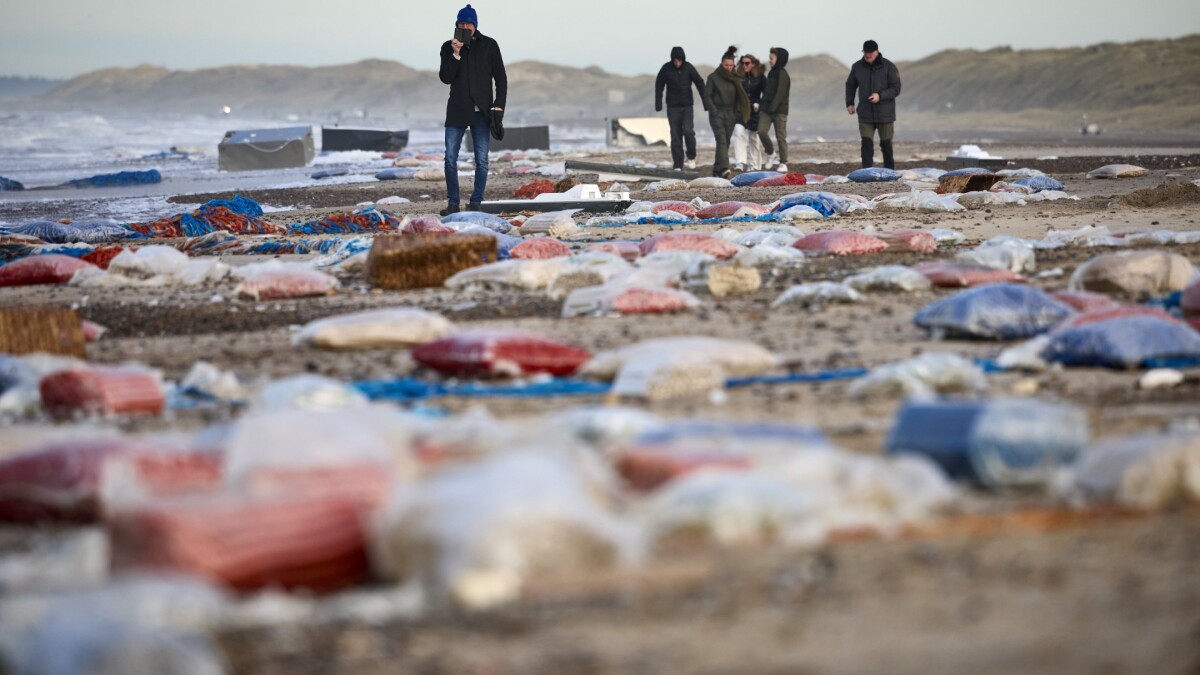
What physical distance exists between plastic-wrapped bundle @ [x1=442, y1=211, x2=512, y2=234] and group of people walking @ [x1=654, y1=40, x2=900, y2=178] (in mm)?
7577

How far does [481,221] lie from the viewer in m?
10.5

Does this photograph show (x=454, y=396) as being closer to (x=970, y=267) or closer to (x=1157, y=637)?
(x=1157, y=637)

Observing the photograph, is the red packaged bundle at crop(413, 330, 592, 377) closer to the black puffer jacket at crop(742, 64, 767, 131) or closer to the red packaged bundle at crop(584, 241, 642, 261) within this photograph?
the red packaged bundle at crop(584, 241, 642, 261)

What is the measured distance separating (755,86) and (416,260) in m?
13.3

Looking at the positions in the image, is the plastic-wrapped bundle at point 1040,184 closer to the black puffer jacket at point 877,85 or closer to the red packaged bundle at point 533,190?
the black puffer jacket at point 877,85

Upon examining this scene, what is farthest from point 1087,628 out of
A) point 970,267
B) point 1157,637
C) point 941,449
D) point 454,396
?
point 970,267

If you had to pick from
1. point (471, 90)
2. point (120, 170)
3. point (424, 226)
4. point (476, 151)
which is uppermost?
point (471, 90)

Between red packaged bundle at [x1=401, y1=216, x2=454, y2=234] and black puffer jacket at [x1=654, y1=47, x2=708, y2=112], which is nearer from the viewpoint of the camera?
red packaged bundle at [x1=401, y1=216, x2=454, y2=234]

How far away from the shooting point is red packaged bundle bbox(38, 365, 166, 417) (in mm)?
4367

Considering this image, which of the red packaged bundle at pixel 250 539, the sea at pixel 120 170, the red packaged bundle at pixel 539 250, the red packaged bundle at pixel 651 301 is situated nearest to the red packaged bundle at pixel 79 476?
the red packaged bundle at pixel 250 539

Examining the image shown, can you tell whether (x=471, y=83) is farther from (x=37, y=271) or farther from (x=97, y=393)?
(x=97, y=393)

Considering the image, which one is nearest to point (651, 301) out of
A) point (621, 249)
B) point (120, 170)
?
point (621, 249)

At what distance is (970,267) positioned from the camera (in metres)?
6.86

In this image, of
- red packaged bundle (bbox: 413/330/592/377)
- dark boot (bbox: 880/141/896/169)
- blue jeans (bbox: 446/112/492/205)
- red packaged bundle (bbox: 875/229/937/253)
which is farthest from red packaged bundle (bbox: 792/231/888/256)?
dark boot (bbox: 880/141/896/169)
